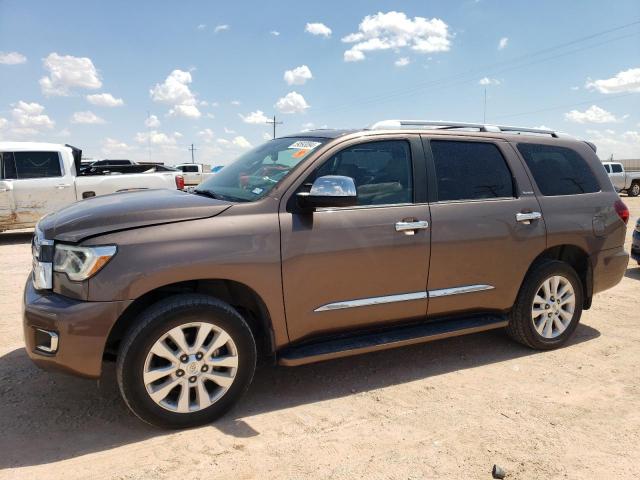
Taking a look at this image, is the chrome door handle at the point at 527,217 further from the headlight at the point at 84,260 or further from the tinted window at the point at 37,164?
the tinted window at the point at 37,164

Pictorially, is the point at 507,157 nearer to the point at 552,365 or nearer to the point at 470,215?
the point at 470,215

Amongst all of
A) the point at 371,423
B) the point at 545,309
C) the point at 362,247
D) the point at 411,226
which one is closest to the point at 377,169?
the point at 411,226

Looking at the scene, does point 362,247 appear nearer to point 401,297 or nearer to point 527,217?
point 401,297

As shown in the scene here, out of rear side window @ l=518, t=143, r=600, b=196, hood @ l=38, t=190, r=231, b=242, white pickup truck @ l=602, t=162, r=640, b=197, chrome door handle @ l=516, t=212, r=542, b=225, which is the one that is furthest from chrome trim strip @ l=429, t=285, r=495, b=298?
white pickup truck @ l=602, t=162, r=640, b=197

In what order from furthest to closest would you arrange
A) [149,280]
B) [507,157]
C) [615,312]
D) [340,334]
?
[615,312]
[507,157]
[340,334]
[149,280]

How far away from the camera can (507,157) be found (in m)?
4.18

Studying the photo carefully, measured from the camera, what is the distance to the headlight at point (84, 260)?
9.05ft

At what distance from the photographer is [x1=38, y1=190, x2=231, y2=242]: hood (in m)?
2.87

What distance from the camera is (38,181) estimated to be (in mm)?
9961

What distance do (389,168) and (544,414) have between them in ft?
6.27

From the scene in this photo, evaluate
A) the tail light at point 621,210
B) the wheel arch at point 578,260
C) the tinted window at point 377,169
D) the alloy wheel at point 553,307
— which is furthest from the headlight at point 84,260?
the tail light at point 621,210

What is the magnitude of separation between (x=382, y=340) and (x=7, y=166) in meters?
9.18

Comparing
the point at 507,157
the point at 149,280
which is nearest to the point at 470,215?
the point at 507,157

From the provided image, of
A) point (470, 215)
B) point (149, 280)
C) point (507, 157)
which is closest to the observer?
point (149, 280)
